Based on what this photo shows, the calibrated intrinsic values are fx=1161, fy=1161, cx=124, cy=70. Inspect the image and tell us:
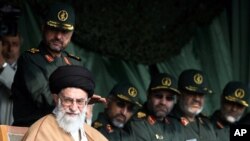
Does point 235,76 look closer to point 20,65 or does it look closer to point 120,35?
point 120,35

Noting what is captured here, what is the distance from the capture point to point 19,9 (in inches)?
462

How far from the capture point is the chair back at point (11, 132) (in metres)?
8.66

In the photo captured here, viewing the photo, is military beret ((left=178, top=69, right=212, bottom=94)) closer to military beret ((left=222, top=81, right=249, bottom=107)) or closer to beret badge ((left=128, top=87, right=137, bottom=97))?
military beret ((left=222, top=81, right=249, bottom=107))

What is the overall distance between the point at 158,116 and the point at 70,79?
112 inches

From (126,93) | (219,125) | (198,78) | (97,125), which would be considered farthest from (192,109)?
(97,125)

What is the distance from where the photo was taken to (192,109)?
1163 cm

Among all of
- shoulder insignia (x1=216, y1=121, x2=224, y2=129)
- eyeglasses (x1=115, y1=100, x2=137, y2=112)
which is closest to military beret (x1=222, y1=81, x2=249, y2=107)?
shoulder insignia (x1=216, y1=121, x2=224, y2=129)

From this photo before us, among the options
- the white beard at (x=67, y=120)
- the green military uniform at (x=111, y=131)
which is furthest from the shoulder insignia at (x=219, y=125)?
the white beard at (x=67, y=120)

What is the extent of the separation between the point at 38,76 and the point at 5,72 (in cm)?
111

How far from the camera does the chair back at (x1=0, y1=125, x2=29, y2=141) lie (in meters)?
8.66

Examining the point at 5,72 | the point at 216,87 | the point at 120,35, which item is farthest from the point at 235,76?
the point at 5,72

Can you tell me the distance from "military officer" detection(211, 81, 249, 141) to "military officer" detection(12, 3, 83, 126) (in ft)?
8.81

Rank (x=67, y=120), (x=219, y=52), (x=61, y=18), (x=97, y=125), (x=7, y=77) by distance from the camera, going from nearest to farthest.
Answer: (x=67, y=120) → (x=61, y=18) → (x=7, y=77) → (x=97, y=125) → (x=219, y=52)

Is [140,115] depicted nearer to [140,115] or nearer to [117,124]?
[140,115]
